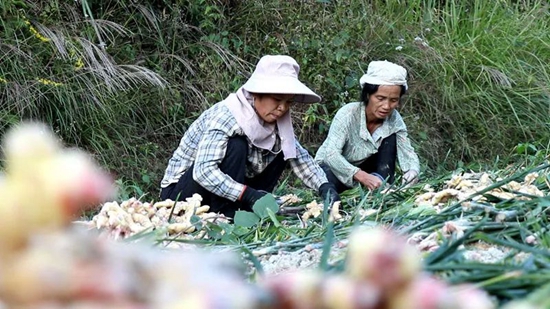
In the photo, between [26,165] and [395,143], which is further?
[395,143]

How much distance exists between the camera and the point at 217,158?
118 inches

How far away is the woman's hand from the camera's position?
3.56 meters

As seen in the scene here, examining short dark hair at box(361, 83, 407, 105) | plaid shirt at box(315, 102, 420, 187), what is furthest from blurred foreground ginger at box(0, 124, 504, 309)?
short dark hair at box(361, 83, 407, 105)

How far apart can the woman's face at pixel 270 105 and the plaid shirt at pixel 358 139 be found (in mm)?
683

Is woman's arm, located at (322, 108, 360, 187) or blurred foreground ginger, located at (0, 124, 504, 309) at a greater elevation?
blurred foreground ginger, located at (0, 124, 504, 309)

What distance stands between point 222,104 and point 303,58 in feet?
6.09

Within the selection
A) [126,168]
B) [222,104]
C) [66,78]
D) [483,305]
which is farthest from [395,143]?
[483,305]

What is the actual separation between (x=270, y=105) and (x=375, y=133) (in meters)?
0.88

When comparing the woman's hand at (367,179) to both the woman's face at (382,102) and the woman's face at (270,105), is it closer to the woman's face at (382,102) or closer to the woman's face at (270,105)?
the woman's face at (382,102)

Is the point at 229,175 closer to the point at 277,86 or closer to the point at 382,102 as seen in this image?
the point at 277,86

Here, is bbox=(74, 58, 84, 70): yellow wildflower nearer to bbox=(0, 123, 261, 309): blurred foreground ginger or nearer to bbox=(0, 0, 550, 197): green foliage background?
bbox=(0, 0, 550, 197): green foliage background

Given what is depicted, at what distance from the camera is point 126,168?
4203 millimetres

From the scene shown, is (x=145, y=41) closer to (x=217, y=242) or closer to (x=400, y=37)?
(x=400, y=37)

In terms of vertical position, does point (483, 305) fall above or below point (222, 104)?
above
